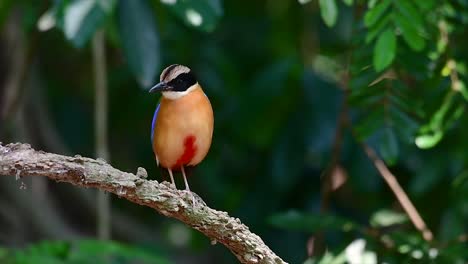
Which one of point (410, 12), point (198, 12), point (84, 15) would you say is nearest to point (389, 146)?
point (410, 12)

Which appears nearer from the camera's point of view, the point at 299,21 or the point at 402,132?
the point at 402,132

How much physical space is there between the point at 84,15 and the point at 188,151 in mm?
1233

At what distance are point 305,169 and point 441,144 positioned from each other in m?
1.21

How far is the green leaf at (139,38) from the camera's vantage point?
573cm

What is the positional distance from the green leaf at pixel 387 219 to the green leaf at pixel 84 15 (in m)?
2.59

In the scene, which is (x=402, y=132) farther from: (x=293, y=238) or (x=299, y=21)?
(x=299, y=21)

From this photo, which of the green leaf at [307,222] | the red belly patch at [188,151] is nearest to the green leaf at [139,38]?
the green leaf at [307,222]

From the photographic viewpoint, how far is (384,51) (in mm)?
4977

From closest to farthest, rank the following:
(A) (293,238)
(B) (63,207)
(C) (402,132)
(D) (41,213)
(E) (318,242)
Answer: (C) (402,132)
(E) (318,242)
(A) (293,238)
(D) (41,213)
(B) (63,207)

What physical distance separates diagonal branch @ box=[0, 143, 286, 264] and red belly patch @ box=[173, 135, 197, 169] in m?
0.37

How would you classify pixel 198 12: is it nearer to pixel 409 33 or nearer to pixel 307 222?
pixel 409 33

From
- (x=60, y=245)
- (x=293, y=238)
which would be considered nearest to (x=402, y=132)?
(x=60, y=245)

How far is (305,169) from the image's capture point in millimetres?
7895

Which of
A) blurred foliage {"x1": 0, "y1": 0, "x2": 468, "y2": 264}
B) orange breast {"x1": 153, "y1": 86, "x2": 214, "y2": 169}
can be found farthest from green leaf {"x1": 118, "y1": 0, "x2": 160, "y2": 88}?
orange breast {"x1": 153, "y1": 86, "x2": 214, "y2": 169}
